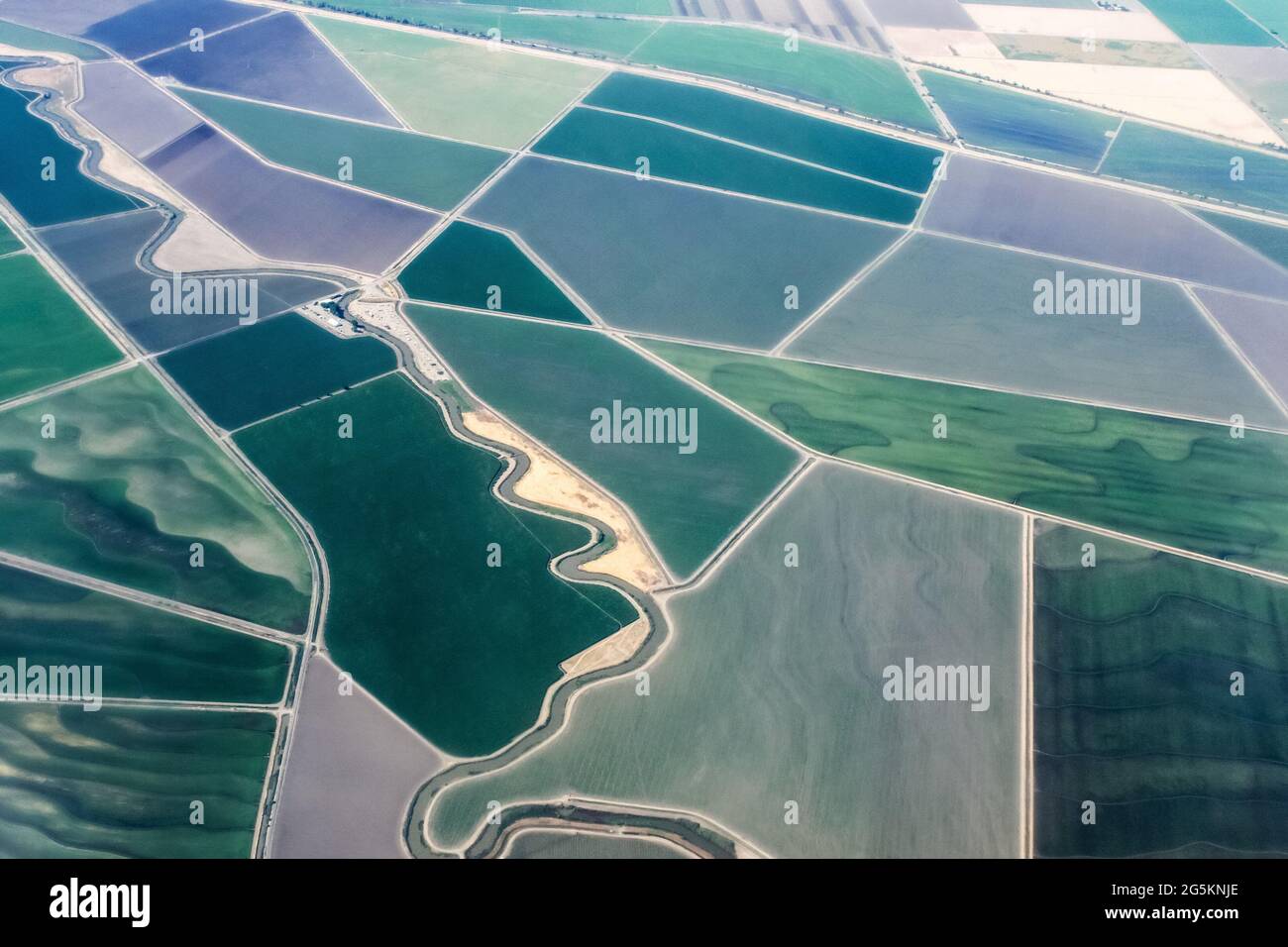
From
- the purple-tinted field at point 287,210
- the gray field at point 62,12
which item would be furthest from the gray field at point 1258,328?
the gray field at point 62,12

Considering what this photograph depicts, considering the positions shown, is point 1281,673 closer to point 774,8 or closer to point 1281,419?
point 1281,419

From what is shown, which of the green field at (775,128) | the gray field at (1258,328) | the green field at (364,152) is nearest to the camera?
the gray field at (1258,328)

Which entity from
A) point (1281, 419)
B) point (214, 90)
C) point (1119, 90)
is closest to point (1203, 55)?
point (1119, 90)

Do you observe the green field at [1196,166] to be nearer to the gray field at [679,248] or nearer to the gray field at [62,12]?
the gray field at [679,248]

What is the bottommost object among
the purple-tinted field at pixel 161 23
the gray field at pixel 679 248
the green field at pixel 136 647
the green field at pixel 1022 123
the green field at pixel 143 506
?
the green field at pixel 136 647

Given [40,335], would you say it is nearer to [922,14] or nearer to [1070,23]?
[922,14]

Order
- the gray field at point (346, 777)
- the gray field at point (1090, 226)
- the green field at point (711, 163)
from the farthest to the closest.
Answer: the green field at point (711, 163)
the gray field at point (1090, 226)
the gray field at point (346, 777)

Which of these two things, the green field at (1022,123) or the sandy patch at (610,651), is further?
the green field at (1022,123)
